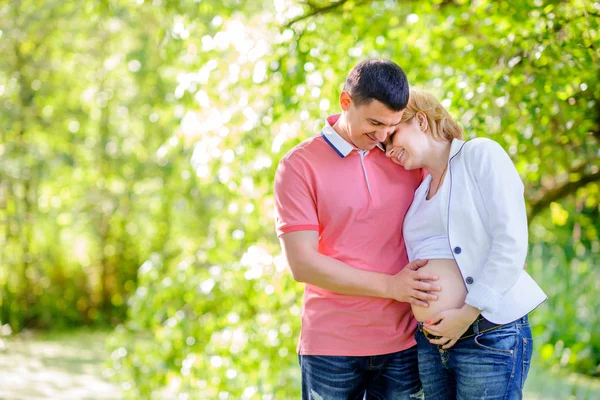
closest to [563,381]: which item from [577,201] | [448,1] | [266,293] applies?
[577,201]

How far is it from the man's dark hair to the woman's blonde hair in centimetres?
9

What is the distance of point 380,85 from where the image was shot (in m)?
1.83

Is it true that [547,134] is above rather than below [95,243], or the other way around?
above

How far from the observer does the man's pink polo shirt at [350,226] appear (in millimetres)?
1924

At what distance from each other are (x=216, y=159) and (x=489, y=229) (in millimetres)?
1983

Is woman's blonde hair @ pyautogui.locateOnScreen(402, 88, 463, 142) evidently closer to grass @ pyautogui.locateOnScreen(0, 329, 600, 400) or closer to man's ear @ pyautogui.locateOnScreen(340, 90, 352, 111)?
man's ear @ pyautogui.locateOnScreen(340, 90, 352, 111)

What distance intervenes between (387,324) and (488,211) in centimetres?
42

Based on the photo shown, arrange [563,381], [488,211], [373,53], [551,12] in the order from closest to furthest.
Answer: [488,211]
[551,12]
[373,53]
[563,381]

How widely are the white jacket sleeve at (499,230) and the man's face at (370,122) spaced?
25 cm

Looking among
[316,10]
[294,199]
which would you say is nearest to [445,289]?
[294,199]

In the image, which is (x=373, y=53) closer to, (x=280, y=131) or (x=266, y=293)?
(x=280, y=131)

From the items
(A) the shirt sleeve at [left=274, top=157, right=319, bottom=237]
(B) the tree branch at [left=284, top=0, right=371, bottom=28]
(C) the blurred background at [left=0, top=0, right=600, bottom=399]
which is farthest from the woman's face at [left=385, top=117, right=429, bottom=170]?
(B) the tree branch at [left=284, top=0, right=371, bottom=28]

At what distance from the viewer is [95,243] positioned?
7.44 meters

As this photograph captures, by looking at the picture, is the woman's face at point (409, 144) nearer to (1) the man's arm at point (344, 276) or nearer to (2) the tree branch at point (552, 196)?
(1) the man's arm at point (344, 276)
